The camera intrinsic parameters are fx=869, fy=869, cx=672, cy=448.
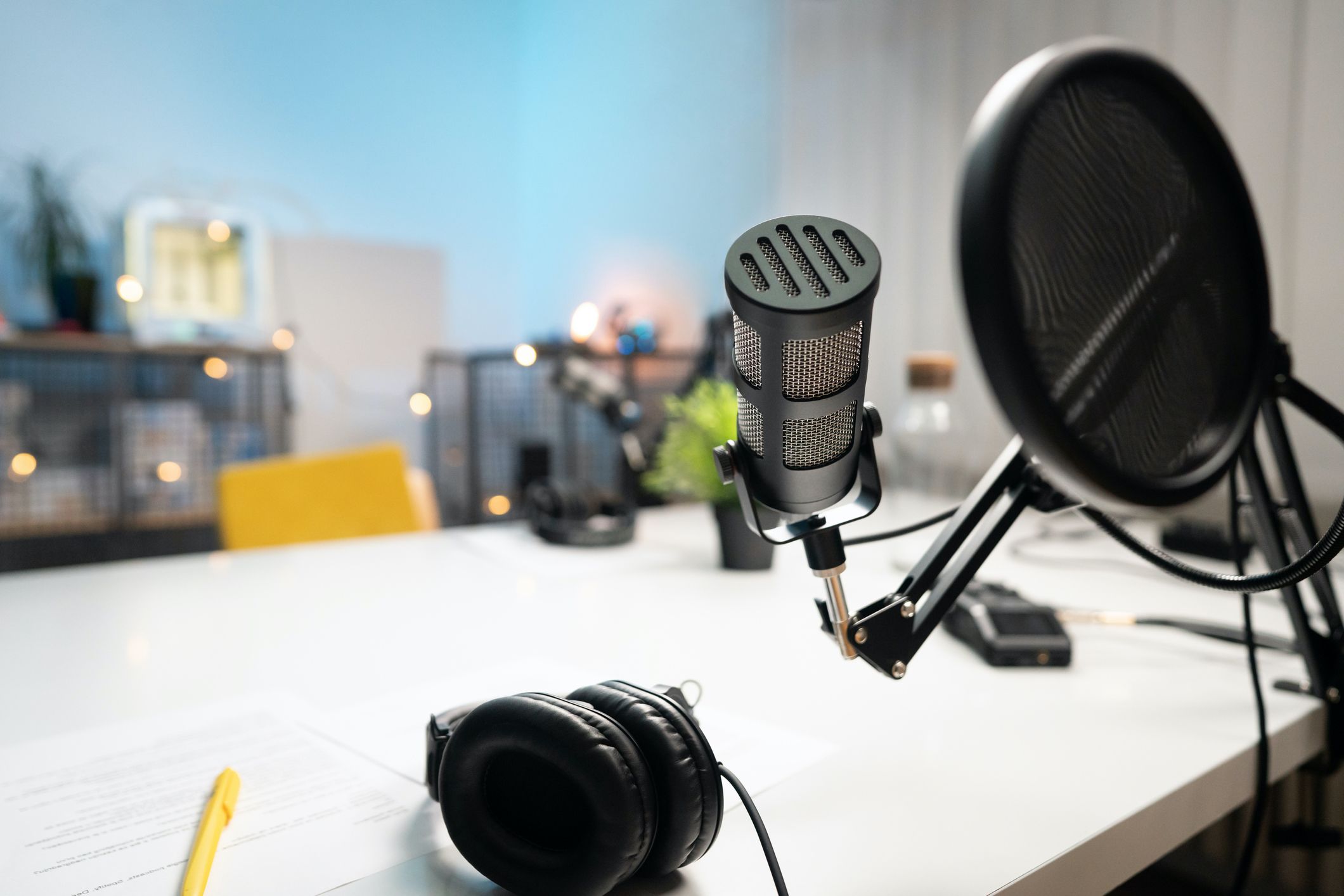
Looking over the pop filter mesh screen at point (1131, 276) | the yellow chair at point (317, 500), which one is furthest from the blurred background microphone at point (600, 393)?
the pop filter mesh screen at point (1131, 276)

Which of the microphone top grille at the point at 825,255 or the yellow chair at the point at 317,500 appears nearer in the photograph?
the microphone top grille at the point at 825,255

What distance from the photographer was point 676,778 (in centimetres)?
39

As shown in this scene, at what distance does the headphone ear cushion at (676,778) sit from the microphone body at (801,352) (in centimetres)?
12

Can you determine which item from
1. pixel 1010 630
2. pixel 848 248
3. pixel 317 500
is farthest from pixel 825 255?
pixel 317 500

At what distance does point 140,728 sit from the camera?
0.61 meters

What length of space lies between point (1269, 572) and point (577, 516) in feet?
3.35

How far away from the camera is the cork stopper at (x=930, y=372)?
3.98ft

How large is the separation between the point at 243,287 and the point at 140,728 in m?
2.95

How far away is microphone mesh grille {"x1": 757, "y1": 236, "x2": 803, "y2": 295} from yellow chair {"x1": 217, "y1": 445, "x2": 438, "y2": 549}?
1.33m

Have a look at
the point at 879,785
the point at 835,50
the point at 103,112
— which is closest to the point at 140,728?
the point at 879,785

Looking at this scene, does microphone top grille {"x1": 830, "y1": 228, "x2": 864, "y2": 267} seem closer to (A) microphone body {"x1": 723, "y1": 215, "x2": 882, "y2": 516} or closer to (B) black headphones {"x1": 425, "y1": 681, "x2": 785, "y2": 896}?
(A) microphone body {"x1": 723, "y1": 215, "x2": 882, "y2": 516}

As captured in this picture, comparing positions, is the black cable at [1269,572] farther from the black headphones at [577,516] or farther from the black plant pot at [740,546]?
the black headphones at [577,516]

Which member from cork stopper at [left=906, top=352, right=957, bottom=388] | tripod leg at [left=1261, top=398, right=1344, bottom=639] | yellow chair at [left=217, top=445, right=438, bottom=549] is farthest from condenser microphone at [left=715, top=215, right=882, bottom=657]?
yellow chair at [left=217, top=445, right=438, bottom=549]

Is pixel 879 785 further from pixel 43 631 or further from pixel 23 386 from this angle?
pixel 23 386
